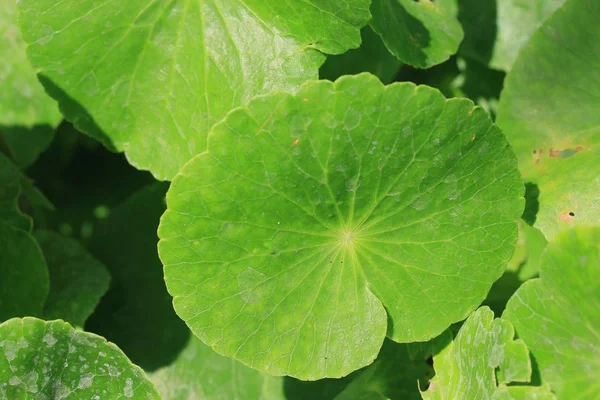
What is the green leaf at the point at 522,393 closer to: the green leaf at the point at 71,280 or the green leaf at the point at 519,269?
the green leaf at the point at 519,269

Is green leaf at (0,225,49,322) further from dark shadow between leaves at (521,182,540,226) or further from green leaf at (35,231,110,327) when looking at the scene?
dark shadow between leaves at (521,182,540,226)

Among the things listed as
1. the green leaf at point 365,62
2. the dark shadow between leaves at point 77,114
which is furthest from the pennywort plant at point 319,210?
the green leaf at point 365,62

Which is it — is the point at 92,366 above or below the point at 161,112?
below

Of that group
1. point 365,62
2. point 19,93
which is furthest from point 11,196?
point 365,62

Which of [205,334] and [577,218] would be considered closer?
[205,334]

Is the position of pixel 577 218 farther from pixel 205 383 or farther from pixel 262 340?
pixel 205 383

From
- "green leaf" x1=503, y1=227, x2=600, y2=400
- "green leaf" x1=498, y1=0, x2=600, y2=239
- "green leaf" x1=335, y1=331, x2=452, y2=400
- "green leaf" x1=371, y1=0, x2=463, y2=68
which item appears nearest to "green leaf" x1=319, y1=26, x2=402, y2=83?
"green leaf" x1=371, y1=0, x2=463, y2=68

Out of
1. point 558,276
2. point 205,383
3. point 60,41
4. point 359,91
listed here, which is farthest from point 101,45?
point 558,276
